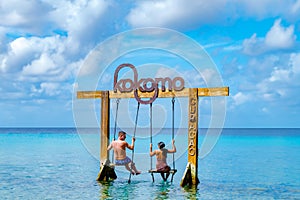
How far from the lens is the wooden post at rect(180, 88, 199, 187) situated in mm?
16484

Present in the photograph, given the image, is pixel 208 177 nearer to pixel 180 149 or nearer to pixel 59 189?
pixel 180 149

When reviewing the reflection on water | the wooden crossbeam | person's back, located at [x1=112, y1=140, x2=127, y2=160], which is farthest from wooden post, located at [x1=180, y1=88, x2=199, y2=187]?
person's back, located at [x1=112, y1=140, x2=127, y2=160]

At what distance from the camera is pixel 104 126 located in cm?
1841

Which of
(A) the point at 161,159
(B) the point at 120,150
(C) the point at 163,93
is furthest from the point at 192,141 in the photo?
(B) the point at 120,150

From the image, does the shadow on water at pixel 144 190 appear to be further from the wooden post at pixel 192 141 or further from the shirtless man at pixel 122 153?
the shirtless man at pixel 122 153

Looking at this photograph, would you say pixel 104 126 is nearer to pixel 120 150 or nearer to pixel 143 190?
pixel 120 150

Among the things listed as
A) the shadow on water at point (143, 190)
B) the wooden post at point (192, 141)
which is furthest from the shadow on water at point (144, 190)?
the wooden post at point (192, 141)

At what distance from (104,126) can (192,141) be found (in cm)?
345

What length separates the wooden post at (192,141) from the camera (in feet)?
54.1

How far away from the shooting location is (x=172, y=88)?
660 inches

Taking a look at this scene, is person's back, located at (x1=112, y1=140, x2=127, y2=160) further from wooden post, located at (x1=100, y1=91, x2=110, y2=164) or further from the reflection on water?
wooden post, located at (x1=100, y1=91, x2=110, y2=164)

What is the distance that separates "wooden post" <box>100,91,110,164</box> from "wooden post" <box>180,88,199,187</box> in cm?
312

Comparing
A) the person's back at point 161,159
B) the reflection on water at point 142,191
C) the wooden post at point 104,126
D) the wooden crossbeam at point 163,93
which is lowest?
the reflection on water at point 142,191

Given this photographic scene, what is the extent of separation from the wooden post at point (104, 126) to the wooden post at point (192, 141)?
3123 mm
